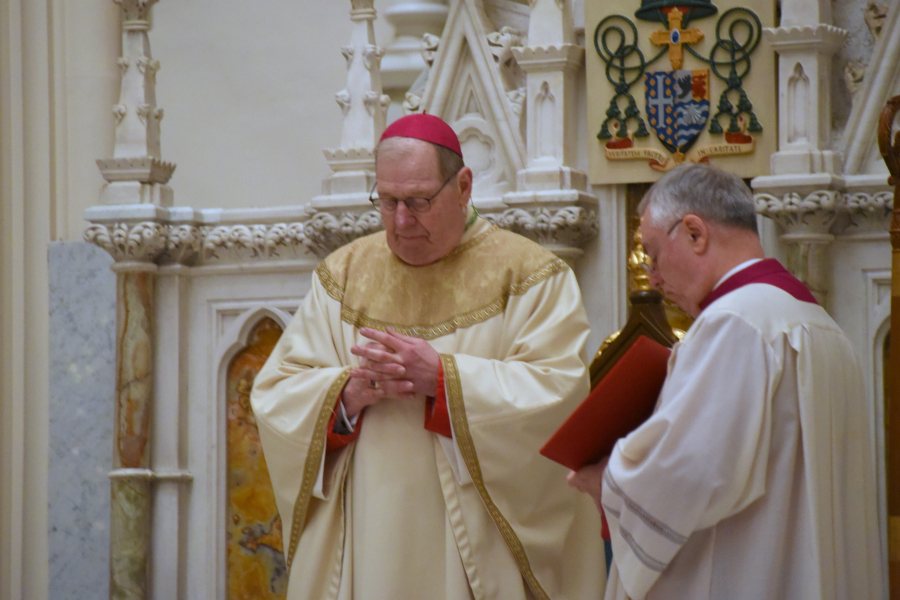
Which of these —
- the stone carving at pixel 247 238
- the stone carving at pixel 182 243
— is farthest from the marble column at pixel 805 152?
the stone carving at pixel 182 243

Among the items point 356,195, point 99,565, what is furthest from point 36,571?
point 356,195

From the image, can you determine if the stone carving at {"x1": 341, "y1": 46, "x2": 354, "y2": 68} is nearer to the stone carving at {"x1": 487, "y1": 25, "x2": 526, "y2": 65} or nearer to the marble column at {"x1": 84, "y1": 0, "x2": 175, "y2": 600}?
the stone carving at {"x1": 487, "y1": 25, "x2": 526, "y2": 65}

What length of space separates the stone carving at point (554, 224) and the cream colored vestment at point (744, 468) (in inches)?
80.2

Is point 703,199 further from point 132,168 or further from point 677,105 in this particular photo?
point 132,168

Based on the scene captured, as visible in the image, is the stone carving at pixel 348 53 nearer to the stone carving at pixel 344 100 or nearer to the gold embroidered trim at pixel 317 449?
the stone carving at pixel 344 100

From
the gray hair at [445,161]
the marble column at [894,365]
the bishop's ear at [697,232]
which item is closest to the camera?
the bishop's ear at [697,232]

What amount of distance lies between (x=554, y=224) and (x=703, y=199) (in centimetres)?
198

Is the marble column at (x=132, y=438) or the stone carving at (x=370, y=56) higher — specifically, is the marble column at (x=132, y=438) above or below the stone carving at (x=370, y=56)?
below

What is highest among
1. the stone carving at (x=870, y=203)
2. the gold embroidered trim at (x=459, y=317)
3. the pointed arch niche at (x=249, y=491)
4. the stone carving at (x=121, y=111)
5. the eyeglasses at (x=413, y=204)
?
the stone carving at (x=121, y=111)

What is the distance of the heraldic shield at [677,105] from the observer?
4871mm

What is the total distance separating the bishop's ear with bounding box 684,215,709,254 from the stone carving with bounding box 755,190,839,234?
180cm

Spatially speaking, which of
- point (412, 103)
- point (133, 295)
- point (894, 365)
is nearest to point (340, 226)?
point (412, 103)

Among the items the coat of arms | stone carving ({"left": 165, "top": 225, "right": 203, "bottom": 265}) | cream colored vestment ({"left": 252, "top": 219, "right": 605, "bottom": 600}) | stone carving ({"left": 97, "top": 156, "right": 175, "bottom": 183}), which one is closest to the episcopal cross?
the coat of arms

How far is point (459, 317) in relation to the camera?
3.90 meters
